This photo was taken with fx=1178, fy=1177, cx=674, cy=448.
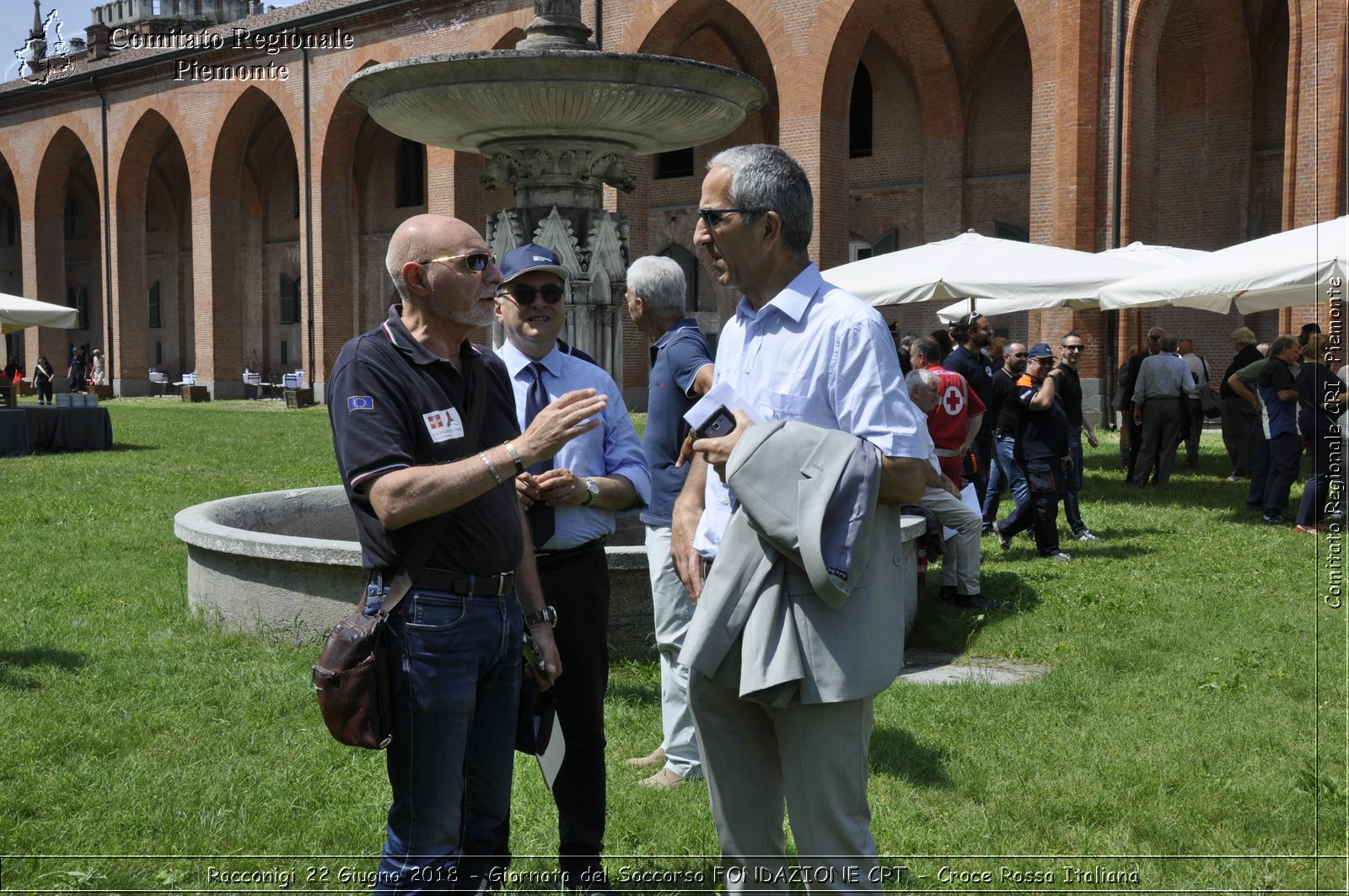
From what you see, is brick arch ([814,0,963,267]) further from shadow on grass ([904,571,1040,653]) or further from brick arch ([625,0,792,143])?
shadow on grass ([904,571,1040,653])

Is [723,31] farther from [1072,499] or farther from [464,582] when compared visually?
[464,582]

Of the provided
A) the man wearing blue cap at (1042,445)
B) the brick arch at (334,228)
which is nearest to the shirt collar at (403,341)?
the man wearing blue cap at (1042,445)

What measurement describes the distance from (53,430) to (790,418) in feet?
57.7

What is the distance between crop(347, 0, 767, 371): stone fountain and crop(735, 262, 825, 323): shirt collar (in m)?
3.94

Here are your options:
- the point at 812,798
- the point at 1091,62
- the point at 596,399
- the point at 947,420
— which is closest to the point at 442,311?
the point at 596,399

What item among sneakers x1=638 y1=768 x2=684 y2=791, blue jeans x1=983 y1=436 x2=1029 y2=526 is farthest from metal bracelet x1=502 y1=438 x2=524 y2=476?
blue jeans x1=983 y1=436 x2=1029 y2=526

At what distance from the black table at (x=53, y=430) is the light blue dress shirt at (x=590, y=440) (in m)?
15.5

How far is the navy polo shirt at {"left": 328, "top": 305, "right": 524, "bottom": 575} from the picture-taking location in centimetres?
244

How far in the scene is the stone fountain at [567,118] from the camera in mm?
6145

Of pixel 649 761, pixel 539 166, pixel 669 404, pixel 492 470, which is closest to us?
pixel 492 470

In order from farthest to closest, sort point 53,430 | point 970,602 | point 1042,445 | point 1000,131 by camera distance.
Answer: point 1000,131 < point 53,430 < point 1042,445 < point 970,602

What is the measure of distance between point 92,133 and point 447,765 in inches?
1574

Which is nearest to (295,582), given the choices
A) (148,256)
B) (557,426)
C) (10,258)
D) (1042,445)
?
(557,426)

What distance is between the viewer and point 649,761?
174 inches
